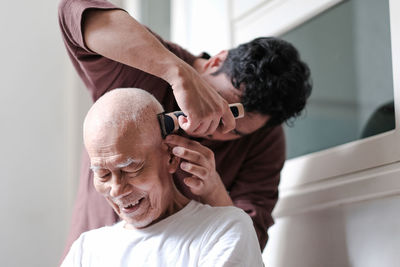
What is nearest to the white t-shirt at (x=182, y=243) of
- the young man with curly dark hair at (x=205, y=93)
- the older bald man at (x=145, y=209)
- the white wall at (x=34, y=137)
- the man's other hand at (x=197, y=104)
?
the older bald man at (x=145, y=209)

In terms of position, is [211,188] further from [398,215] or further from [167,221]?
[398,215]

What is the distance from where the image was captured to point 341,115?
1787mm

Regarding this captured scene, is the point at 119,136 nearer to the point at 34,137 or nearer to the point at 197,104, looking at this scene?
the point at 197,104

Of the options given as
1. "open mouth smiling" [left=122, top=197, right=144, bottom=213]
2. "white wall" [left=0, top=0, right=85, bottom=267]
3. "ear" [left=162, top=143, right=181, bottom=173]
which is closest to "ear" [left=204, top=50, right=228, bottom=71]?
"ear" [left=162, top=143, right=181, bottom=173]

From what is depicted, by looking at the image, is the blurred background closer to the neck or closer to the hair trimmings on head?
the neck

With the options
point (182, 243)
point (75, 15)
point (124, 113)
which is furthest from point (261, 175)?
point (75, 15)

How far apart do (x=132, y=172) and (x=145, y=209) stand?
11 centimetres

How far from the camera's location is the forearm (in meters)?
1.24

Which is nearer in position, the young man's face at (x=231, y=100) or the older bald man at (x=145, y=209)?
the older bald man at (x=145, y=209)

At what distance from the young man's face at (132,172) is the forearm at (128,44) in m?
0.16

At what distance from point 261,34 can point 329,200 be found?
0.73m

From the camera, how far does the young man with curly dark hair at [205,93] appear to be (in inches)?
49.1

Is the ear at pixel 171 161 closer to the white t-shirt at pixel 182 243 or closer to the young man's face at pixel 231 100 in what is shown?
the white t-shirt at pixel 182 243

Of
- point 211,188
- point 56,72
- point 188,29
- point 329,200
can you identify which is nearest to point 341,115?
point 329,200
